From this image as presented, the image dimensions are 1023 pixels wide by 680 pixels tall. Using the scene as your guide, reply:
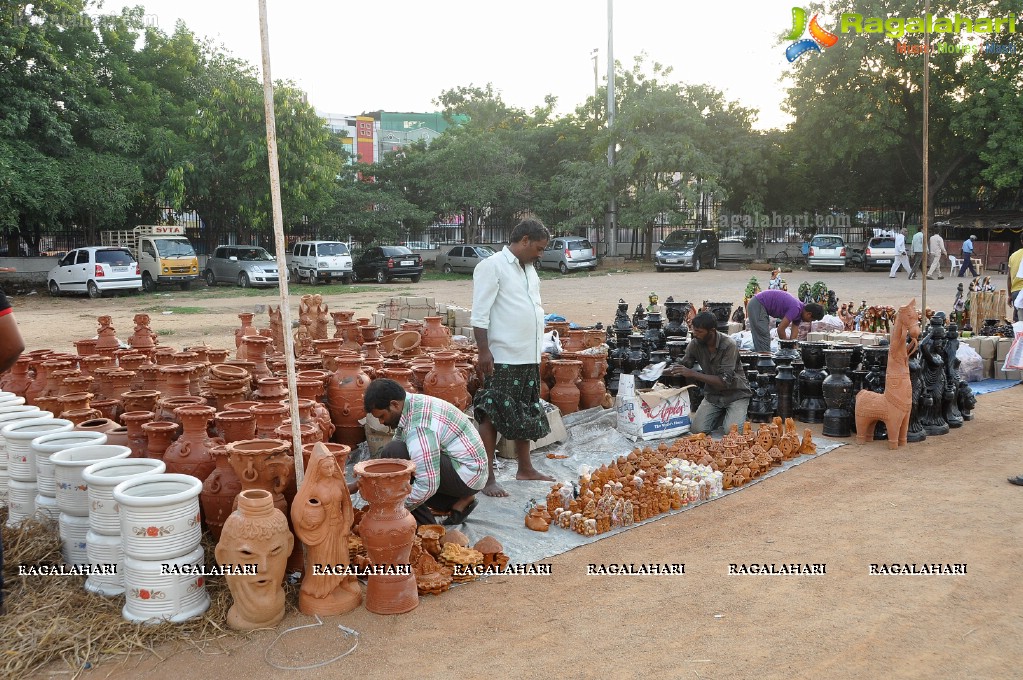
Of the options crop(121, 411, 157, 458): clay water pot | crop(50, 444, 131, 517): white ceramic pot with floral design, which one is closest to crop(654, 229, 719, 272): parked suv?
crop(121, 411, 157, 458): clay water pot

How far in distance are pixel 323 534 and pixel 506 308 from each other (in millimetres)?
1807

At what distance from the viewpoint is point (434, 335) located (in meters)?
6.57

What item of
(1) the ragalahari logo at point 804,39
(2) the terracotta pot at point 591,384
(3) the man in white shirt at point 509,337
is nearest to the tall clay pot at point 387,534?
(3) the man in white shirt at point 509,337

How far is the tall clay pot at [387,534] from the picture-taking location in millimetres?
3137

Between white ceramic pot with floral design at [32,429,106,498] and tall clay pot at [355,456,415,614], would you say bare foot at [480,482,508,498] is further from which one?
white ceramic pot with floral design at [32,429,106,498]

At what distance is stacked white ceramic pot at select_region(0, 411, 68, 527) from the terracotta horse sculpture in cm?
499

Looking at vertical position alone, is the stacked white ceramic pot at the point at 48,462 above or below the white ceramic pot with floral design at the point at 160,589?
above

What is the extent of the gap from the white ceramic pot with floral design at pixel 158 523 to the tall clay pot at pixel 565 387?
3235mm

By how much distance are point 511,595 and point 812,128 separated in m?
24.0

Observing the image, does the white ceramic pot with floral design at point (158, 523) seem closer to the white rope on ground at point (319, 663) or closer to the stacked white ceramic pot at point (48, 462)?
the white rope on ground at point (319, 663)

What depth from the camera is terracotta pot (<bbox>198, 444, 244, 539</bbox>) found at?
3.40 m

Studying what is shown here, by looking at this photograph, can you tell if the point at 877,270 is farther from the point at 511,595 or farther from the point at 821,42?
the point at 511,595

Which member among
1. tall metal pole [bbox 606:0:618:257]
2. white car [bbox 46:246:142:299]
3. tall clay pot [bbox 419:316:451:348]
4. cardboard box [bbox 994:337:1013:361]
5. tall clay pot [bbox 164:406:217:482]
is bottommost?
cardboard box [bbox 994:337:1013:361]

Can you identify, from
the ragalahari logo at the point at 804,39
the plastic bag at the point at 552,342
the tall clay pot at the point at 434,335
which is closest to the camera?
the tall clay pot at the point at 434,335
